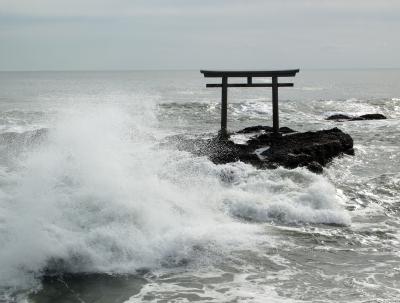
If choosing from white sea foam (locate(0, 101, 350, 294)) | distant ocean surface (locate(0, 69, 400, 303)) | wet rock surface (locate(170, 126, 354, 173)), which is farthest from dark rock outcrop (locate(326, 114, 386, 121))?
white sea foam (locate(0, 101, 350, 294))

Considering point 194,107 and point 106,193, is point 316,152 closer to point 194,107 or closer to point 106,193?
point 106,193

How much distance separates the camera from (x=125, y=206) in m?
7.52

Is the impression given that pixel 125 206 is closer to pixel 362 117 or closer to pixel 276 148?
pixel 276 148

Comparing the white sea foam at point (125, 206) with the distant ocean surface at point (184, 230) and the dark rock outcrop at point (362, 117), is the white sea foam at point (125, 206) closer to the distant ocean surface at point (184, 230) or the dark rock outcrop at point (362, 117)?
the distant ocean surface at point (184, 230)

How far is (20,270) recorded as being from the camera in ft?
→ 19.5

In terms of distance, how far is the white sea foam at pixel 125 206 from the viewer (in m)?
6.30

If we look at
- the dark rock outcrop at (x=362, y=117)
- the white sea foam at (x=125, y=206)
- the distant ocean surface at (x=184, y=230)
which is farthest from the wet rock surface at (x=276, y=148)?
the dark rock outcrop at (x=362, y=117)

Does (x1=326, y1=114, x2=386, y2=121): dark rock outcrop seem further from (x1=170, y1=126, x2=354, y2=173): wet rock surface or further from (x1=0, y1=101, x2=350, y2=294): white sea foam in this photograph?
(x1=0, y1=101, x2=350, y2=294): white sea foam

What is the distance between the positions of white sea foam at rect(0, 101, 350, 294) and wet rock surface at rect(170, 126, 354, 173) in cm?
76

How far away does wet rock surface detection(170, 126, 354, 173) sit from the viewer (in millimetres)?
11981

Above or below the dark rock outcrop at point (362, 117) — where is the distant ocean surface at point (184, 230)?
below

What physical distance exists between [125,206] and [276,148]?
250 inches

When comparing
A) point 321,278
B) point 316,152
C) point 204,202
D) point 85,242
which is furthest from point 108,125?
point 321,278

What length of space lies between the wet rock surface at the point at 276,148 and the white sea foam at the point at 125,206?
0.76 meters
